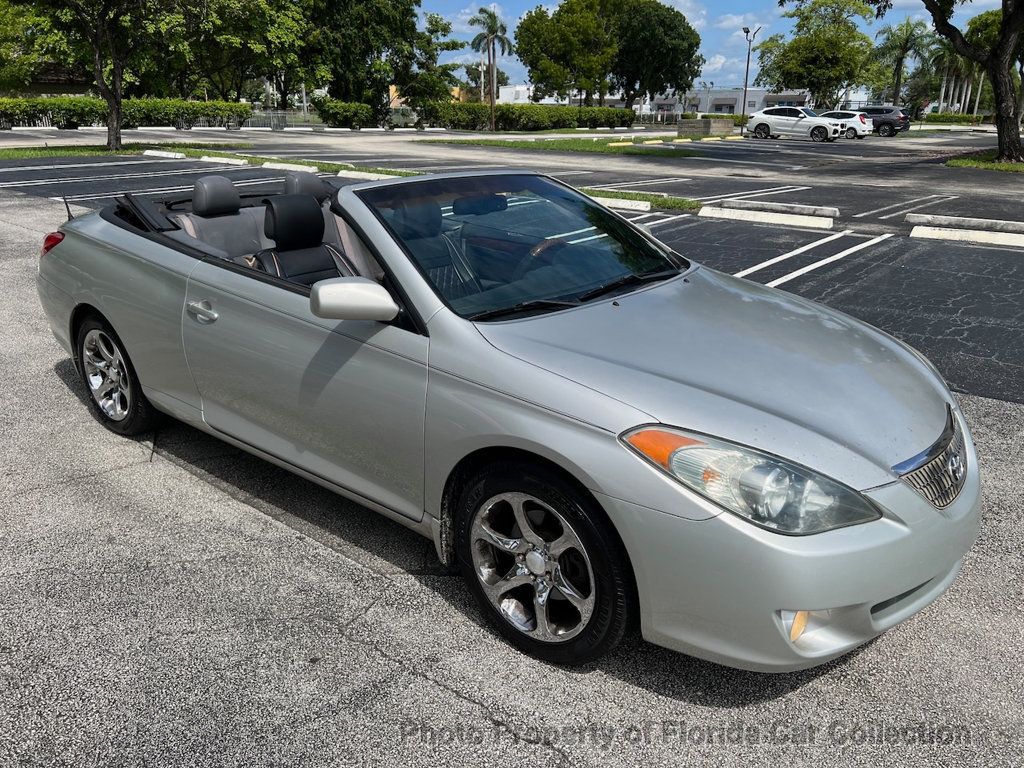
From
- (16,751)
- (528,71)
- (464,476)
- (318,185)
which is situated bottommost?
(16,751)

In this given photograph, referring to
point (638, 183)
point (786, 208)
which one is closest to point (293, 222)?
point (786, 208)

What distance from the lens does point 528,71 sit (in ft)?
251

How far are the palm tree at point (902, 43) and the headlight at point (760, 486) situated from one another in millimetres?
97806

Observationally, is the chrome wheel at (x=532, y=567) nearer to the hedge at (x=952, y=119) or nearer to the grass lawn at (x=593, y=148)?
the grass lawn at (x=593, y=148)

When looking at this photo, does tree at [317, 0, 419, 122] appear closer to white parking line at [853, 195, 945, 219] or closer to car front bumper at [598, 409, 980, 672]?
white parking line at [853, 195, 945, 219]

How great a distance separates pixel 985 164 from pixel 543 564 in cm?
2567

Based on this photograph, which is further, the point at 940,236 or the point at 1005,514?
the point at 940,236

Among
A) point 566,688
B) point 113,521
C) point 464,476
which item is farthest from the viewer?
point 113,521

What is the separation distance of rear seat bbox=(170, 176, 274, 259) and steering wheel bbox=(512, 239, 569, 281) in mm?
1655

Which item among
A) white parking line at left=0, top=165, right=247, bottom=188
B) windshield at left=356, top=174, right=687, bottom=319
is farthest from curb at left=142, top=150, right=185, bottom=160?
windshield at left=356, top=174, right=687, bottom=319

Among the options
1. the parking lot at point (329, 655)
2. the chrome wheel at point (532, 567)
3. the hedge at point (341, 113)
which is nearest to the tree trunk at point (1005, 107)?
the parking lot at point (329, 655)

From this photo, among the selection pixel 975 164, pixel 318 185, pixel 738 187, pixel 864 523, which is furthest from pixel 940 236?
pixel 975 164

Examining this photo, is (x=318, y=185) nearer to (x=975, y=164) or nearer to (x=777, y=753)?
(x=777, y=753)

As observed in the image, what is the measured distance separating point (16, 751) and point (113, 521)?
1467mm
